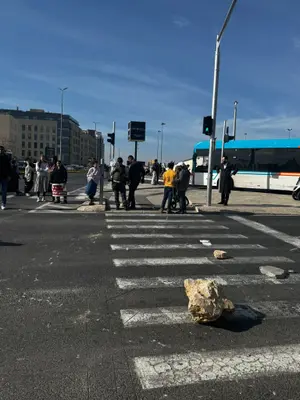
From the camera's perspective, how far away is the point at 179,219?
39.9 feet

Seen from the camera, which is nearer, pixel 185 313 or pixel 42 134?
pixel 185 313

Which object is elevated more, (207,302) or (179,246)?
(207,302)

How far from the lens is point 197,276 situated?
604cm

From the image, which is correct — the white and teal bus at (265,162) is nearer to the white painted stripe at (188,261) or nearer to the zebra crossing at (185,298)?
the zebra crossing at (185,298)

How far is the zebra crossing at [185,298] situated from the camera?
10.7 feet

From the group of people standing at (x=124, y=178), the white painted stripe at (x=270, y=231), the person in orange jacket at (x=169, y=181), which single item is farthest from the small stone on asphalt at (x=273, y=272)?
the group of people standing at (x=124, y=178)

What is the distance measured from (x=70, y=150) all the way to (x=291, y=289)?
532 feet

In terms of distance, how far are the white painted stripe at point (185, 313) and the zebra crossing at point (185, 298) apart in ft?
0.04

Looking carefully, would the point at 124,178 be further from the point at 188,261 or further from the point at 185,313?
the point at 185,313

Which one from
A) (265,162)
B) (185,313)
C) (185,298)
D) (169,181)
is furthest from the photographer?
(265,162)

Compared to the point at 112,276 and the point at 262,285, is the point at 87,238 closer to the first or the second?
the point at 112,276

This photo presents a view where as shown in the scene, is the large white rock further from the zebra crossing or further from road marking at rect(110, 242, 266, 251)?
road marking at rect(110, 242, 266, 251)

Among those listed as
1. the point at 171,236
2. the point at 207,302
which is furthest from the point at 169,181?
the point at 207,302

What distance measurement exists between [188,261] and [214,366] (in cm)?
362
